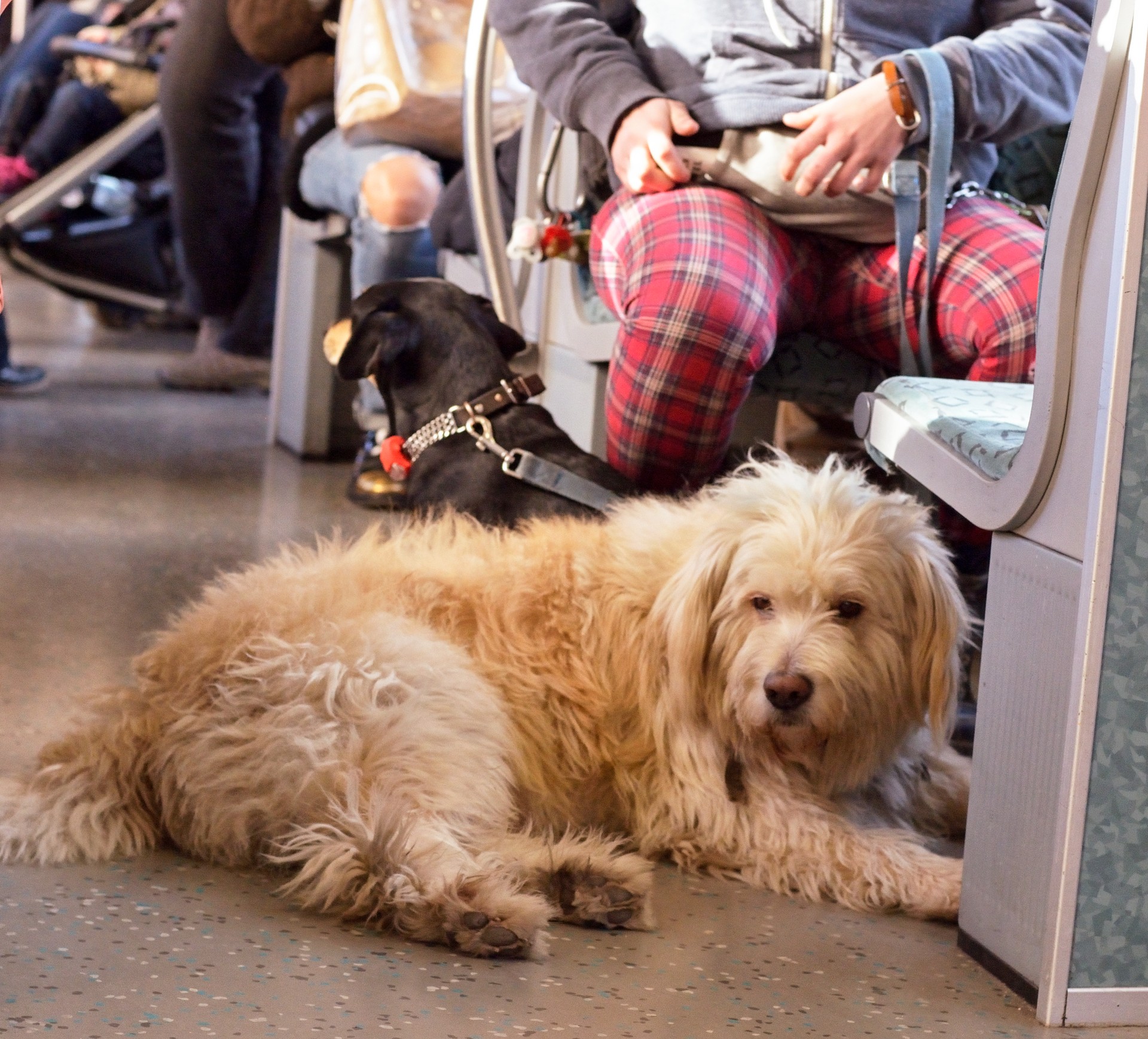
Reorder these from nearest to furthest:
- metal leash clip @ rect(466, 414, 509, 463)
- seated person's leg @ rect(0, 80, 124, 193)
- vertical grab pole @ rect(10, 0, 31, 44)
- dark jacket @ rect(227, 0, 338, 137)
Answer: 1. metal leash clip @ rect(466, 414, 509, 463)
2. dark jacket @ rect(227, 0, 338, 137)
3. seated person's leg @ rect(0, 80, 124, 193)
4. vertical grab pole @ rect(10, 0, 31, 44)

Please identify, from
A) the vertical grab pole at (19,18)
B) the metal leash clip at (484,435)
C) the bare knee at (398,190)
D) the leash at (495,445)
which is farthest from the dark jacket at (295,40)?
the vertical grab pole at (19,18)

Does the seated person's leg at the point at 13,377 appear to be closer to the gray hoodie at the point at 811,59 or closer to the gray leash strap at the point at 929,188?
the gray hoodie at the point at 811,59

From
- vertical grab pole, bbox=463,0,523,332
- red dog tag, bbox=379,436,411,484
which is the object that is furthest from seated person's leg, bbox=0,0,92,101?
red dog tag, bbox=379,436,411,484

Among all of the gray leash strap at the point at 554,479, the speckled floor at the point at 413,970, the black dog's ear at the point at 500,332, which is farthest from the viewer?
the black dog's ear at the point at 500,332

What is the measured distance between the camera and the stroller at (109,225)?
21.0ft

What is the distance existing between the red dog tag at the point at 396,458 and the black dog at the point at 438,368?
19 mm

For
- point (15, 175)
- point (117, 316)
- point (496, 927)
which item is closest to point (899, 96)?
point (496, 927)

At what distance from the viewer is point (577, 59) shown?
2434mm

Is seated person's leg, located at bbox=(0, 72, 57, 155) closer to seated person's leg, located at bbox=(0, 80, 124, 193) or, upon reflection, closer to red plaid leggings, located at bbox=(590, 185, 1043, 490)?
seated person's leg, located at bbox=(0, 80, 124, 193)

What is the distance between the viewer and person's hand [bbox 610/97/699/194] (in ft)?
7.50

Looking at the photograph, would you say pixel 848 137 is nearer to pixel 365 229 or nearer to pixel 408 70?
pixel 408 70

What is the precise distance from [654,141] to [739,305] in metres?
0.29

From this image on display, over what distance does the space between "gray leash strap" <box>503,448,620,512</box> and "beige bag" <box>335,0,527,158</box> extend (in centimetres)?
129

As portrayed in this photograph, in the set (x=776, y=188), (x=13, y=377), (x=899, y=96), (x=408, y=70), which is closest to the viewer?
(x=899, y=96)
